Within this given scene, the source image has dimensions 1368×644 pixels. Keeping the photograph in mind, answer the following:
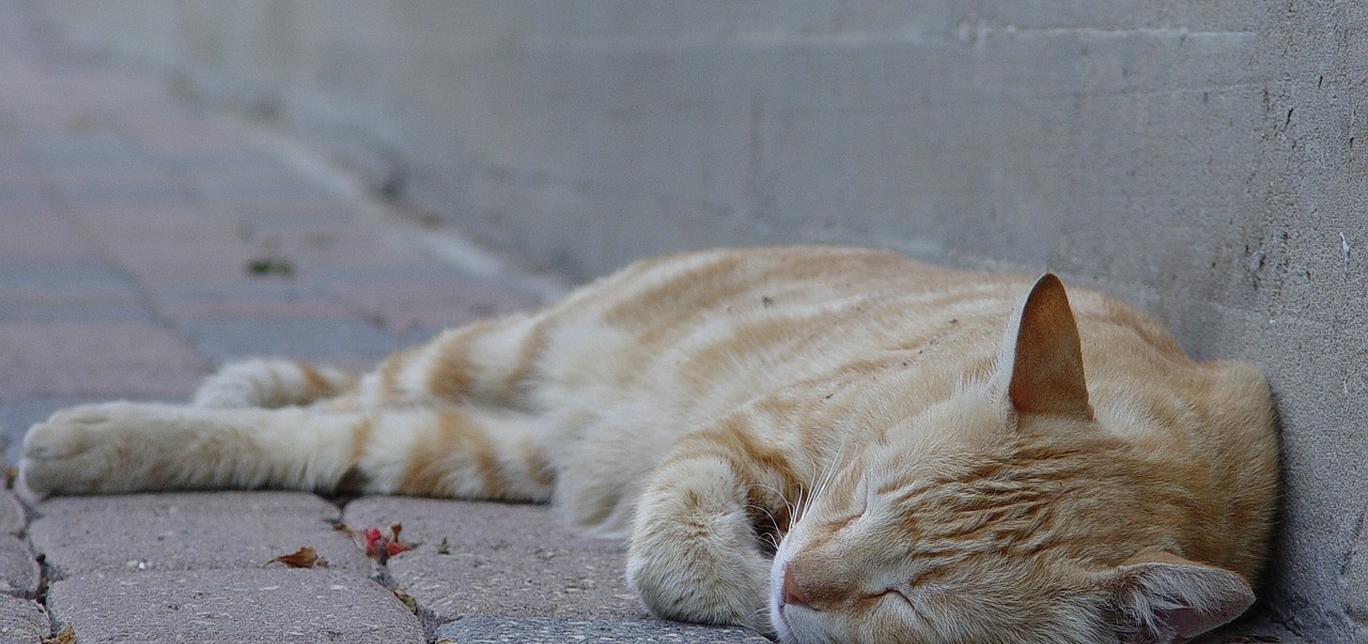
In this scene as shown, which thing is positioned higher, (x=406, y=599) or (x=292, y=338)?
(x=406, y=599)

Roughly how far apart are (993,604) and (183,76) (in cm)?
1288

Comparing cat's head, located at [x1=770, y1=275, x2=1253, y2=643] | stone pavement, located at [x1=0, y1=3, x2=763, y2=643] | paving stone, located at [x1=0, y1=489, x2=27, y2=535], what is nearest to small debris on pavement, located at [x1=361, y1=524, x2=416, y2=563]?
stone pavement, located at [x1=0, y1=3, x2=763, y2=643]

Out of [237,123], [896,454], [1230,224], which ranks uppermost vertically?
[1230,224]

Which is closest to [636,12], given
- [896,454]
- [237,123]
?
[896,454]

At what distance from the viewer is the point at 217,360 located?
4387 mm

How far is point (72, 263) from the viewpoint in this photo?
18.8 ft

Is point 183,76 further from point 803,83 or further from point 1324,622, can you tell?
point 1324,622

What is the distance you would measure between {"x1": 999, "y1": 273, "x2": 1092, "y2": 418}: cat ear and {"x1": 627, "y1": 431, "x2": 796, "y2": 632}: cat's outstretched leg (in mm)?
530

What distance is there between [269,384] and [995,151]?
196 centimetres

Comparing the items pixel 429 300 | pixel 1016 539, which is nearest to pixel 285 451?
pixel 1016 539

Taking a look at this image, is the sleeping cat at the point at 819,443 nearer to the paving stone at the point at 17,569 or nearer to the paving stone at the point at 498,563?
the paving stone at the point at 498,563

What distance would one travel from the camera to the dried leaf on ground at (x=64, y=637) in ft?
7.33

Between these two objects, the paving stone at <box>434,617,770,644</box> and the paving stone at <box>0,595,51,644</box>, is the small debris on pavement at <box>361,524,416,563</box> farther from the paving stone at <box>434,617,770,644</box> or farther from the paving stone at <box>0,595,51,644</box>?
the paving stone at <box>0,595,51,644</box>

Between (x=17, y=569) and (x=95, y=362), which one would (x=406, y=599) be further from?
(x=95, y=362)
